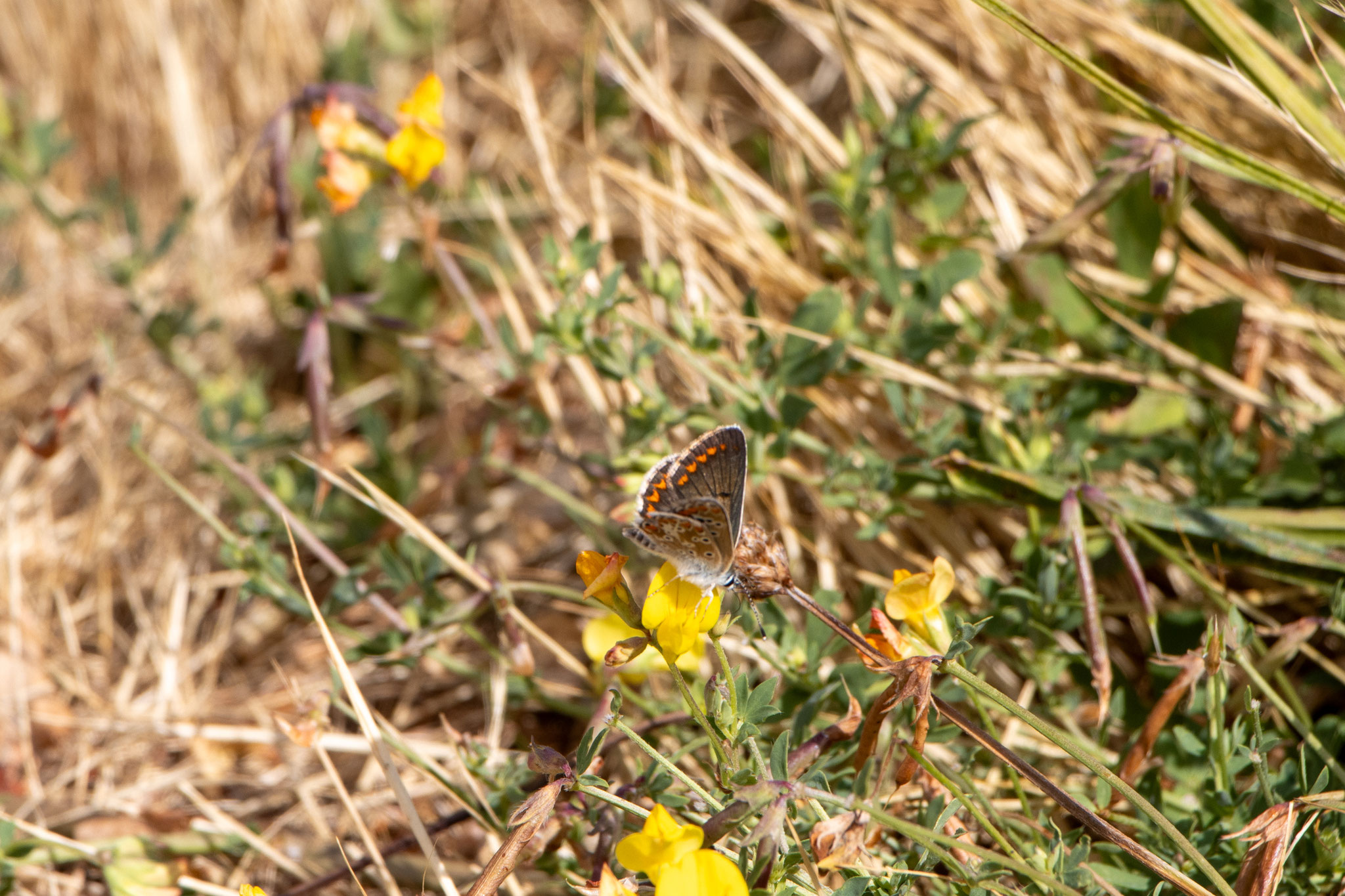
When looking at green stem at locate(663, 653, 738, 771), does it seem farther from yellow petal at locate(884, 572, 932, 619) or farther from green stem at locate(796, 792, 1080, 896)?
yellow petal at locate(884, 572, 932, 619)

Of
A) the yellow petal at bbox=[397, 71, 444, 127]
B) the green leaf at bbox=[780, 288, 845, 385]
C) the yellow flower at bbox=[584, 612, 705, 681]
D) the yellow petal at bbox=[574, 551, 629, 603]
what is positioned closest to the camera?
the yellow petal at bbox=[574, 551, 629, 603]

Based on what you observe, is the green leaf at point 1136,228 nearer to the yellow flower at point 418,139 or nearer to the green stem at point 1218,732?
the green stem at point 1218,732

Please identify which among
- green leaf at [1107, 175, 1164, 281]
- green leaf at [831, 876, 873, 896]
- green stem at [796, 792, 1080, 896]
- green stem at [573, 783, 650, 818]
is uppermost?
green leaf at [1107, 175, 1164, 281]

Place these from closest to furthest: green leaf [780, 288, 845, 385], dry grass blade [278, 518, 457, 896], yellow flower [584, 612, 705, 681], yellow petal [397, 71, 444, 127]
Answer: dry grass blade [278, 518, 457, 896] → yellow flower [584, 612, 705, 681] → green leaf [780, 288, 845, 385] → yellow petal [397, 71, 444, 127]

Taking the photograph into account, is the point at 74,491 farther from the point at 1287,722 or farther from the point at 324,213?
the point at 1287,722

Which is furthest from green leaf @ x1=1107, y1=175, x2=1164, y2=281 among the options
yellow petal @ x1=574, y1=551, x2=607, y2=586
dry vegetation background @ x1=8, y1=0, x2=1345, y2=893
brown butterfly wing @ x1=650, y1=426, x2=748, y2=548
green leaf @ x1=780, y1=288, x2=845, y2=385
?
yellow petal @ x1=574, y1=551, x2=607, y2=586

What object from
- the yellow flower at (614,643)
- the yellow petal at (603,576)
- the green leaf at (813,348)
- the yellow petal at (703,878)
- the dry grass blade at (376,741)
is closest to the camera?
the yellow petal at (703,878)

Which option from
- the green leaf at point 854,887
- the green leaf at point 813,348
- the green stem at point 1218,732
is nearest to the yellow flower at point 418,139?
the green leaf at point 813,348
